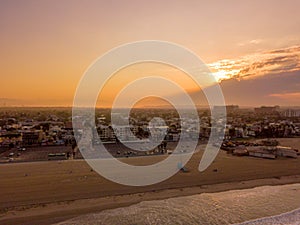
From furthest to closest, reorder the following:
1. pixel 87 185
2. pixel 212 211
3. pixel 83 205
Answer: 1. pixel 87 185
2. pixel 83 205
3. pixel 212 211

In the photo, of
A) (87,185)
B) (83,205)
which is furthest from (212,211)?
(87,185)

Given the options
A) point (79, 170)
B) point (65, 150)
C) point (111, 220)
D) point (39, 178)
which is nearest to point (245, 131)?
point (65, 150)

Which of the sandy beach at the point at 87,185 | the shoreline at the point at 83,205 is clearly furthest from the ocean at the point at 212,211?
the sandy beach at the point at 87,185

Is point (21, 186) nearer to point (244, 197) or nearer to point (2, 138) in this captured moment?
point (244, 197)

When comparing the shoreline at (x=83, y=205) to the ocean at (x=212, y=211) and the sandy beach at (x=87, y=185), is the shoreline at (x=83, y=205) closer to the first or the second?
the sandy beach at (x=87, y=185)

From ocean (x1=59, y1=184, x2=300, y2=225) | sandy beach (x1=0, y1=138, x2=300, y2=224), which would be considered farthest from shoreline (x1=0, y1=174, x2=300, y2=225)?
ocean (x1=59, y1=184, x2=300, y2=225)

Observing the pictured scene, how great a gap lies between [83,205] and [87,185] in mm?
1881

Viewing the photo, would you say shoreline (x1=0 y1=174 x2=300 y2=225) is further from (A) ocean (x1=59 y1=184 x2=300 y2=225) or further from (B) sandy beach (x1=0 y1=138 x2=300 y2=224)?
(A) ocean (x1=59 y1=184 x2=300 y2=225)

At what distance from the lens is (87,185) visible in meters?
11.0

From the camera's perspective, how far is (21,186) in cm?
1097

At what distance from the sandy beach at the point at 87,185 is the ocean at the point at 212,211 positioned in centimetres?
57

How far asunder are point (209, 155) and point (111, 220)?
1096cm

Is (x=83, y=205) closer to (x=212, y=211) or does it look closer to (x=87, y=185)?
(x=87, y=185)

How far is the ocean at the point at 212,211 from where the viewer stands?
7.70 m
